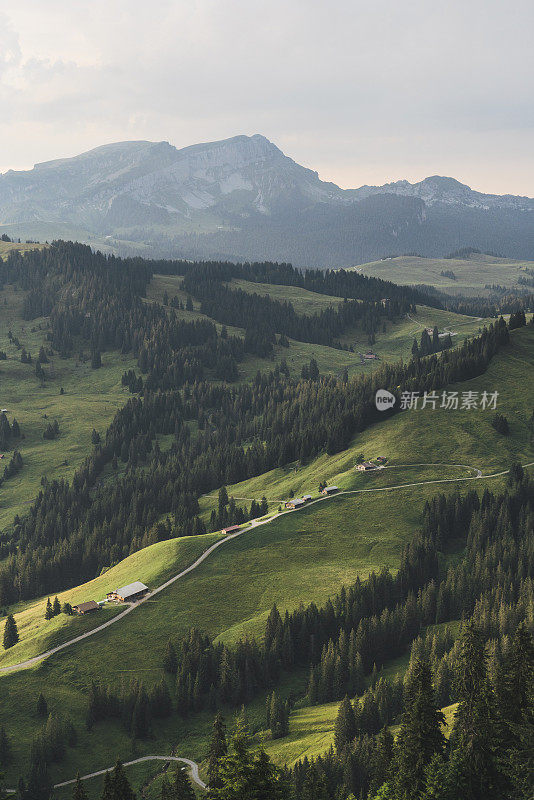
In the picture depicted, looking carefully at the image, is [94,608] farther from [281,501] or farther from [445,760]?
[445,760]

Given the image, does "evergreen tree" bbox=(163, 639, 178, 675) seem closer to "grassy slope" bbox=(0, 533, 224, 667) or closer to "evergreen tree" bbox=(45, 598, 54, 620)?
"grassy slope" bbox=(0, 533, 224, 667)

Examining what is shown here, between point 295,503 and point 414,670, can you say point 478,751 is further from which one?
point 295,503

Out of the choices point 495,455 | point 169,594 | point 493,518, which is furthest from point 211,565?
point 495,455

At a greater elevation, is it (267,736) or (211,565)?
(211,565)

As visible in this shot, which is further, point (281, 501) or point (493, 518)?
point (281, 501)

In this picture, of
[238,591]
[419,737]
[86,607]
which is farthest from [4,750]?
[419,737]

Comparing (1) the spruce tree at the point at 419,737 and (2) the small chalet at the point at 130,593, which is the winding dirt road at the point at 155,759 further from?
(1) the spruce tree at the point at 419,737
